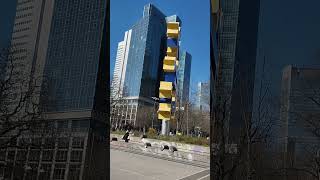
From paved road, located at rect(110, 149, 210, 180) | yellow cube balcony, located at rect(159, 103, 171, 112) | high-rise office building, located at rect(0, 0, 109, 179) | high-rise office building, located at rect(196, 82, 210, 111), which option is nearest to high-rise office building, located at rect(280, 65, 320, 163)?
high-rise office building, located at rect(196, 82, 210, 111)

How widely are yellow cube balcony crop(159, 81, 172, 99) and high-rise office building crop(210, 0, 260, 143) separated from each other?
5.52ft

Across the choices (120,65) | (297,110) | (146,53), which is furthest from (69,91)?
(297,110)

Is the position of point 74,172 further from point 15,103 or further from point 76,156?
point 15,103

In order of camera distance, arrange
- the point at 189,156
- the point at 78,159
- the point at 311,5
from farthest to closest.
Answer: the point at 311,5
the point at 189,156
the point at 78,159

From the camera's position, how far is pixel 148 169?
16312 millimetres

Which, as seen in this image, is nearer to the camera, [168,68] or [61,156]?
[61,156]

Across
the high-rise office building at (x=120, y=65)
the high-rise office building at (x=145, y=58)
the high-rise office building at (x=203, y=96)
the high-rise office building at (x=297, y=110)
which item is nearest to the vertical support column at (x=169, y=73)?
the high-rise office building at (x=145, y=58)

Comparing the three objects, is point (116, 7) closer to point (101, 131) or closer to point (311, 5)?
point (101, 131)

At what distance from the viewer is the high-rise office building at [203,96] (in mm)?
16344

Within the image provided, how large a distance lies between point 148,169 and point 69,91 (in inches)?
148

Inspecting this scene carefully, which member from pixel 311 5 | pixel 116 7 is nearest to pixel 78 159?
pixel 116 7

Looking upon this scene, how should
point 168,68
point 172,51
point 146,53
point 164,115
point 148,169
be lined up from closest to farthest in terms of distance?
point 146,53 < point 172,51 < point 168,68 < point 148,169 < point 164,115

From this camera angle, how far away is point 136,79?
51.3ft

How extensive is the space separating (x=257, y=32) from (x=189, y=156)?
6097 mm
